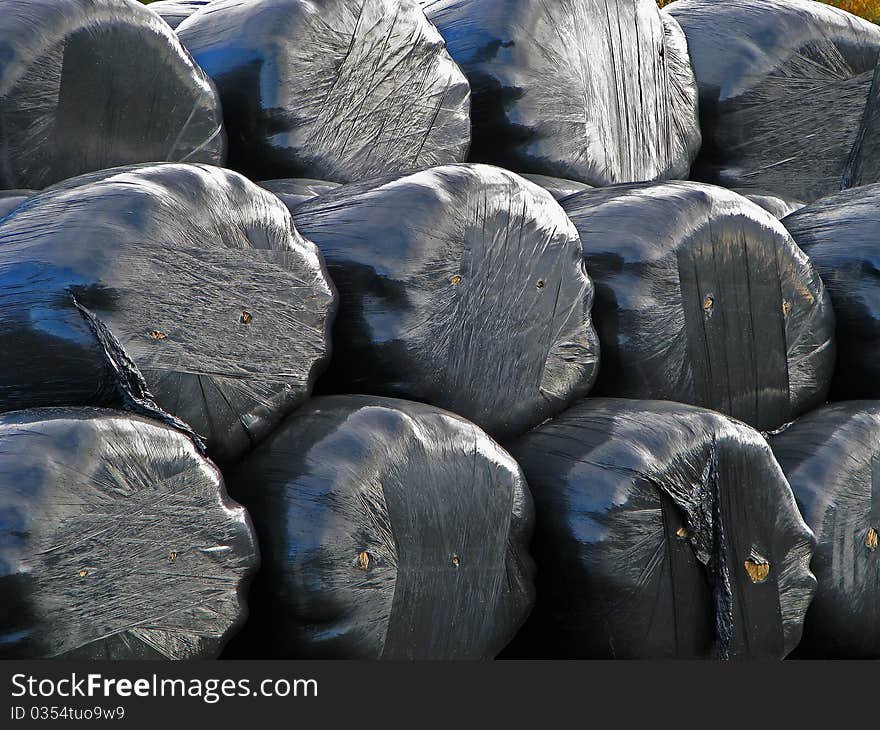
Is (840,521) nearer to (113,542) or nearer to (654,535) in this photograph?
(654,535)

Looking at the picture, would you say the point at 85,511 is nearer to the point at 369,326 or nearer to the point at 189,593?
the point at 189,593

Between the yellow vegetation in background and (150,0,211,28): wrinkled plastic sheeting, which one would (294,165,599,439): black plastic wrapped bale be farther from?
the yellow vegetation in background

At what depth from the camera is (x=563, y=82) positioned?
2775 mm

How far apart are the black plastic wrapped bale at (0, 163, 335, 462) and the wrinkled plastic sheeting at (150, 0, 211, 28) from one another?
0.98 meters

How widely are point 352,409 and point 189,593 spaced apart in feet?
1.28

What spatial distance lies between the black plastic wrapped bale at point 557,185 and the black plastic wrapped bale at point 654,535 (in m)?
0.50

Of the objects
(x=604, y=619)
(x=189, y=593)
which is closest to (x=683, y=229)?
(x=604, y=619)

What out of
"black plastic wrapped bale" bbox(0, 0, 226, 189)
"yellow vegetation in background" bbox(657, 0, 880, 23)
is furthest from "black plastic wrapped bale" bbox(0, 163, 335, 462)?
"yellow vegetation in background" bbox(657, 0, 880, 23)

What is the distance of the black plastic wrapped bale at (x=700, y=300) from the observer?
7.66 feet

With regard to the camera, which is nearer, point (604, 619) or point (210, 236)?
point (210, 236)

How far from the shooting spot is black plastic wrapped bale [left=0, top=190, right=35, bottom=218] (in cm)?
181

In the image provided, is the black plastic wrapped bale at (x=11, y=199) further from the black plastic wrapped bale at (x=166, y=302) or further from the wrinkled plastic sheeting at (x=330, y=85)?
the wrinkled plastic sheeting at (x=330, y=85)

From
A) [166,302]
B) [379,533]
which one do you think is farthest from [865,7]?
[166,302]

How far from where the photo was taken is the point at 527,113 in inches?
108
